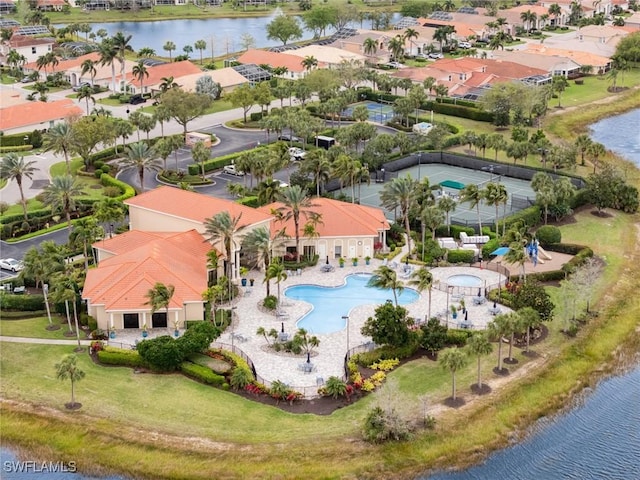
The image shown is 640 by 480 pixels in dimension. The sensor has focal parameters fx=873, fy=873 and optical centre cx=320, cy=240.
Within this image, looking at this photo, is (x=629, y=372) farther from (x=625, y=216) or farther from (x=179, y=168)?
(x=179, y=168)

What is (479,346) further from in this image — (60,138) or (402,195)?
(60,138)

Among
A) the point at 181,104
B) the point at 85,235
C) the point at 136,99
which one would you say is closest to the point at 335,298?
the point at 85,235

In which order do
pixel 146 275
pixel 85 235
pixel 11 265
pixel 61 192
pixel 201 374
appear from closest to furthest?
pixel 201 374 < pixel 146 275 < pixel 85 235 < pixel 11 265 < pixel 61 192

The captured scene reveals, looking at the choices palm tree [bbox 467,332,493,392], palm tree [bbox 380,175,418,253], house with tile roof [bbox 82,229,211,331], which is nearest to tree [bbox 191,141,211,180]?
palm tree [bbox 380,175,418,253]

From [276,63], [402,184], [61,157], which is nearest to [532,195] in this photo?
[402,184]

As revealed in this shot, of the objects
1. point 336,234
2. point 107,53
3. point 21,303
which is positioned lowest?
point 21,303
